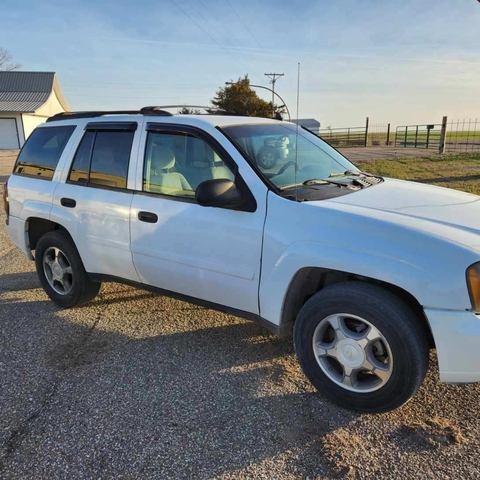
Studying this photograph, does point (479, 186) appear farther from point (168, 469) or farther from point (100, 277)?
point (168, 469)

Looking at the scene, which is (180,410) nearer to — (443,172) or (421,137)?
(443,172)

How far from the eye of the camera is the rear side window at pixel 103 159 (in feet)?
12.5

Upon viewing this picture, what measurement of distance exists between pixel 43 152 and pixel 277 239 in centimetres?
291

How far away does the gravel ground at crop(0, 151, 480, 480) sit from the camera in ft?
7.84

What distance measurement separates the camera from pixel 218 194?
2.94 m

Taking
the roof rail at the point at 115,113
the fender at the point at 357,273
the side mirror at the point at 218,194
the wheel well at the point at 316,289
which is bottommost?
the wheel well at the point at 316,289

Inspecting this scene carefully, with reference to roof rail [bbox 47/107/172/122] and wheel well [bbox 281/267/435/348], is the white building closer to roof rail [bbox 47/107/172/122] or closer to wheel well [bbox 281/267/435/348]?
roof rail [bbox 47/107/172/122]

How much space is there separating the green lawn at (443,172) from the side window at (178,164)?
8.47 metres

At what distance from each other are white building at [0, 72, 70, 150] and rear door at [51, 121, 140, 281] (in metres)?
39.2

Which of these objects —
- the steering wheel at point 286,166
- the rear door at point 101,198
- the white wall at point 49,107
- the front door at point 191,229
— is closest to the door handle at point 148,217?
the front door at point 191,229

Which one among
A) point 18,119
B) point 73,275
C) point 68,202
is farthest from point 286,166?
point 18,119

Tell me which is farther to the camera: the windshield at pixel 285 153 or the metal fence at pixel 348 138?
the metal fence at pixel 348 138

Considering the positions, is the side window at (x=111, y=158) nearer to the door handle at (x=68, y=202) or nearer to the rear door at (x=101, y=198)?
the rear door at (x=101, y=198)

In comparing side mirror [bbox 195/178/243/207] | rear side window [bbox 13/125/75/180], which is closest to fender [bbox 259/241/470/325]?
side mirror [bbox 195/178/243/207]
